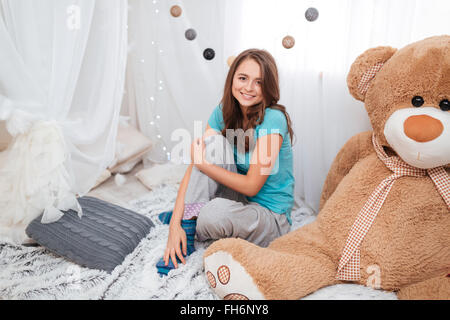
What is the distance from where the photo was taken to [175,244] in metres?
1.00

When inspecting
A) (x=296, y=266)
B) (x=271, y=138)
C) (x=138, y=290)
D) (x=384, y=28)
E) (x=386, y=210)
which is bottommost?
(x=138, y=290)

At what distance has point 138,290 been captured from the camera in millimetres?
894

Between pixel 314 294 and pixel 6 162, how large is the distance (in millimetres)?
1127

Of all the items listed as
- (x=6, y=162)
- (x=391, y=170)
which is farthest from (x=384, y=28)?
(x=6, y=162)

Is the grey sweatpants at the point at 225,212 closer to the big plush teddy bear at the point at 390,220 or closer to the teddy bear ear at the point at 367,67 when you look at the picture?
the big plush teddy bear at the point at 390,220

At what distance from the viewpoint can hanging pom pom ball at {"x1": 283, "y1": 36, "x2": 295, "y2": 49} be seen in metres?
1.25

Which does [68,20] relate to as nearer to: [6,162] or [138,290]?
[6,162]

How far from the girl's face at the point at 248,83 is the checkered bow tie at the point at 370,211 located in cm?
46

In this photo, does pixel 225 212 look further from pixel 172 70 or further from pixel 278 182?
pixel 172 70

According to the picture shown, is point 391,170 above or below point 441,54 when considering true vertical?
below

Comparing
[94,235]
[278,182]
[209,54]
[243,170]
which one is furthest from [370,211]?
[209,54]

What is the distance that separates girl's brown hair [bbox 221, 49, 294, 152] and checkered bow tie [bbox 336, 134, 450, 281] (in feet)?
1.15

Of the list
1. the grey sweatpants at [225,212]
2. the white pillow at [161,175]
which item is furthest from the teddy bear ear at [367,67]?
the white pillow at [161,175]

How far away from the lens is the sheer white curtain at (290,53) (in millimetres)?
1066
